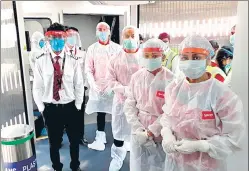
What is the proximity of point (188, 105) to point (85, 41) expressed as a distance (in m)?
1.79

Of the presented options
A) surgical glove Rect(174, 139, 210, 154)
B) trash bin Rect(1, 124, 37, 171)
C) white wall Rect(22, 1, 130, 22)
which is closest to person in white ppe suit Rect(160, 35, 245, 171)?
surgical glove Rect(174, 139, 210, 154)

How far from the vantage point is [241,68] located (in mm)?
1077

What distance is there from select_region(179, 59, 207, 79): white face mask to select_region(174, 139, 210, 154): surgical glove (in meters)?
0.32

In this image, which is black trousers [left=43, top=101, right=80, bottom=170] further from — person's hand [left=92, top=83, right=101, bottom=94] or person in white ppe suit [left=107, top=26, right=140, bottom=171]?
person's hand [left=92, top=83, right=101, bottom=94]

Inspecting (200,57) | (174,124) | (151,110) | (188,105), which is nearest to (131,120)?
(151,110)

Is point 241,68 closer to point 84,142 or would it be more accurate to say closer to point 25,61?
point 25,61

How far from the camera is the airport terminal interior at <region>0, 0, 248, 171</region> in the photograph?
3.89 ft

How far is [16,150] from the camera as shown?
4.11ft

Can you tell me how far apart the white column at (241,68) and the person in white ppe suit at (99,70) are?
1505 millimetres

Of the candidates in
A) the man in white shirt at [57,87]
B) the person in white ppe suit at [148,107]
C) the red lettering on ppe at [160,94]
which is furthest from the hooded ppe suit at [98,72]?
the red lettering on ppe at [160,94]

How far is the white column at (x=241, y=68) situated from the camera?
1008 millimetres

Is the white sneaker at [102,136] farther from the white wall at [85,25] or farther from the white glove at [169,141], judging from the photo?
the white glove at [169,141]

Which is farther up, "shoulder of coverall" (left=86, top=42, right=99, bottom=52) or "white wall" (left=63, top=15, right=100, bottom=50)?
"white wall" (left=63, top=15, right=100, bottom=50)

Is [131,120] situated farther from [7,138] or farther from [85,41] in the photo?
[85,41]
